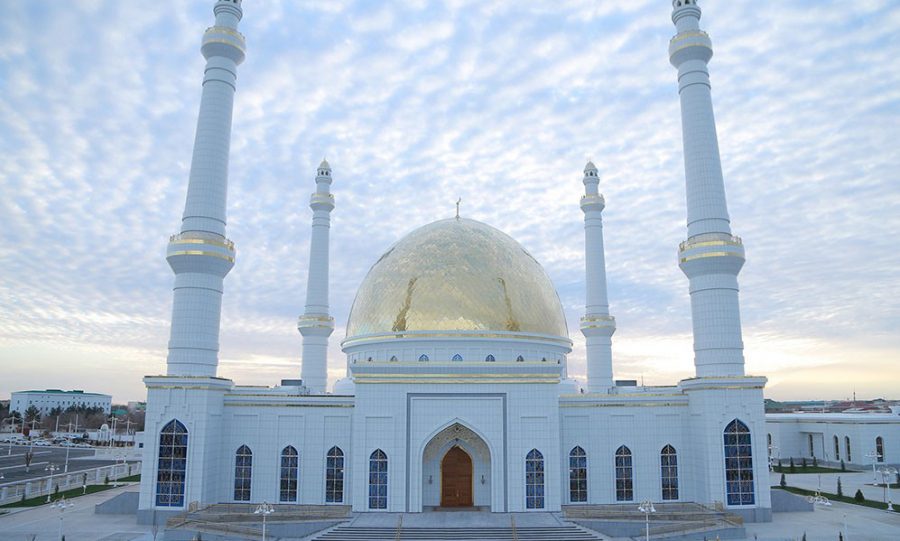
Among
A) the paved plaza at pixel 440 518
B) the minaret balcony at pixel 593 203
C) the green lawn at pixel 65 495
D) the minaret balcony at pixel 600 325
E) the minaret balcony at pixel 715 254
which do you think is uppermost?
the minaret balcony at pixel 593 203

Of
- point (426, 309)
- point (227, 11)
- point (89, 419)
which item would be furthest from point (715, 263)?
point (89, 419)

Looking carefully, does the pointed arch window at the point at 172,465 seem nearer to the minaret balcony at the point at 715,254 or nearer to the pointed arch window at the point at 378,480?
the pointed arch window at the point at 378,480

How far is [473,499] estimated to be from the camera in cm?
2464

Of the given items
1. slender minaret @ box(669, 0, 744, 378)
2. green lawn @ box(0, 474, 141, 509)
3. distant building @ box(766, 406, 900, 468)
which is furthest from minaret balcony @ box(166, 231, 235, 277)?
distant building @ box(766, 406, 900, 468)

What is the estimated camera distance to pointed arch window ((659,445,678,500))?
24.6 metres

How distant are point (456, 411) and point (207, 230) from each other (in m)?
12.5

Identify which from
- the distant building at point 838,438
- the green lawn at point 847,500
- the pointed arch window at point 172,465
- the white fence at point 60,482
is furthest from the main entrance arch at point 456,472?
the distant building at point 838,438

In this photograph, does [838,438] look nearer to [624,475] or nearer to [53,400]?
[624,475]

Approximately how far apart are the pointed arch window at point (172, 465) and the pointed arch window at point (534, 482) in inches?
509

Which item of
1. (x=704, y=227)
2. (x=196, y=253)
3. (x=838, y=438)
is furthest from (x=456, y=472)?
(x=838, y=438)

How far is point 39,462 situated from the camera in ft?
160

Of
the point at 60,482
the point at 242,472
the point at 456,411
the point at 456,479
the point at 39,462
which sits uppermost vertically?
the point at 456,411

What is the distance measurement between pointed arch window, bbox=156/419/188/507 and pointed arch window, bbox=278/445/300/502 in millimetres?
3726

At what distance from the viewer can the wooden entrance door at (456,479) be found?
2461 cm
